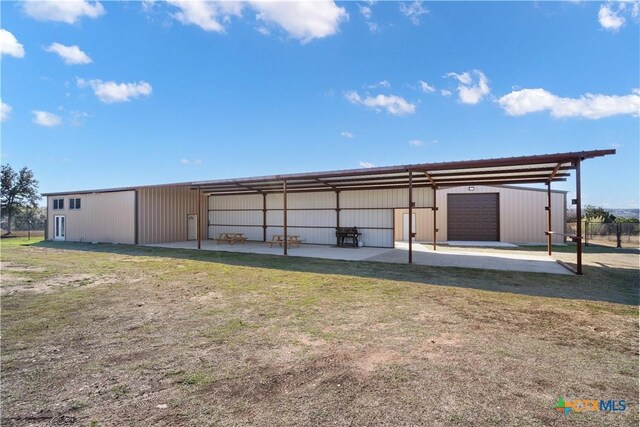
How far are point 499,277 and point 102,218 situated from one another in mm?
21005

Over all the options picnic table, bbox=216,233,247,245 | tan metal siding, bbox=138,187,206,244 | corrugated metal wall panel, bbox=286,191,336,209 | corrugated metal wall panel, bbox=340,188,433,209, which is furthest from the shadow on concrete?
tan metal siding, bbox=138,187,206,244

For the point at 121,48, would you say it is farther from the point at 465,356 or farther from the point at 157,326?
the point at 465,356

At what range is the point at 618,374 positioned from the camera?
10.3ft

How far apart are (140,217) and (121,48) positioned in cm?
860

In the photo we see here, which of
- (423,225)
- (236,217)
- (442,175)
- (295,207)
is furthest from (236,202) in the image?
(442,175)

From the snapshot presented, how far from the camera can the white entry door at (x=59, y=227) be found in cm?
2106

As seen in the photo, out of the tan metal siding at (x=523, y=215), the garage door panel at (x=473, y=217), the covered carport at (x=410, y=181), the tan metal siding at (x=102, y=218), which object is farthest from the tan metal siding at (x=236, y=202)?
the tan metal siding at (x=523, y=215)

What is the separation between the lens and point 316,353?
363 cm

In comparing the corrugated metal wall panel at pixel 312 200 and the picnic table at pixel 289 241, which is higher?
the corrugated metal wall panel at pixel 312 200

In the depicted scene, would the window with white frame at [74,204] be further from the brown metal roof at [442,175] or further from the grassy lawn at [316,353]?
the grassy lawn at [316,353]

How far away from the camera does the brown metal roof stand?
9255 mm

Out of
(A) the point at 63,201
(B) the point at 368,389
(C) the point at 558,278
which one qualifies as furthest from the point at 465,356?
(A) the point at 63,201

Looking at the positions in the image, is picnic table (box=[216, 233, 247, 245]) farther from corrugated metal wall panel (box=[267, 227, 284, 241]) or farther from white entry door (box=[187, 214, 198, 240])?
white entry door (box=[187, 214, 198, 240])

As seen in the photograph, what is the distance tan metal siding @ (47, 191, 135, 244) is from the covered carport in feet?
15.0
